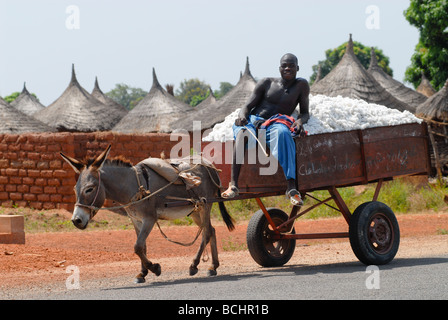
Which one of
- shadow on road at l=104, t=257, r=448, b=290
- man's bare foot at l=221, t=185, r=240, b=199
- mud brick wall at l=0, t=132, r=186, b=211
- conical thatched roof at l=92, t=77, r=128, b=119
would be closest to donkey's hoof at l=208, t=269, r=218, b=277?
shadow on road at l=104, t=257, r=448, b=290

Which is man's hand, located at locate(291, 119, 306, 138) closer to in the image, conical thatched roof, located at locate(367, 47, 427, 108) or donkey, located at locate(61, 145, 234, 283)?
donkey, located at locate(61, 145, 234, 283)

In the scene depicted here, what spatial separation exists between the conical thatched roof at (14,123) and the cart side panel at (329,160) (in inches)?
642

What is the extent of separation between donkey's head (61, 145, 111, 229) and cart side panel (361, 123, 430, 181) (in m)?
3.57

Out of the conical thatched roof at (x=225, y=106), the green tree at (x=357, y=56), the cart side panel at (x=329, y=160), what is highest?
the green tree at (x=357, y=56)

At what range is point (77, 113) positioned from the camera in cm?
3378

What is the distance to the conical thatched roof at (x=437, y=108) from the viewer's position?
21922mm

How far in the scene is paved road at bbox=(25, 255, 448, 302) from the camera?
271 inches

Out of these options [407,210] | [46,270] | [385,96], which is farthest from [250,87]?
[46,270]

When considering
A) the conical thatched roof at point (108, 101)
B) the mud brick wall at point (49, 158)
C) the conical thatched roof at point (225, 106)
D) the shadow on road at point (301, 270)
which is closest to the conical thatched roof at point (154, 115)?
the conical thatched roof at point (225, 106)

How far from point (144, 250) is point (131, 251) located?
459 centimetres

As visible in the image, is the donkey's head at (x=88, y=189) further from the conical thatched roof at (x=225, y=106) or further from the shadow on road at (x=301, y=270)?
the conical thatched roof at (x=225, y=106)

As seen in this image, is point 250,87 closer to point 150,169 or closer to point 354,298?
point 150,169

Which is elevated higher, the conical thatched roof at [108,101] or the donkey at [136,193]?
the conical thatched roof at [108,101]

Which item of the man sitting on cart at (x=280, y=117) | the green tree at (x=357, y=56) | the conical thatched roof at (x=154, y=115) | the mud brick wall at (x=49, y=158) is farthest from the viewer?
the green tree at (x=357, y=56)
